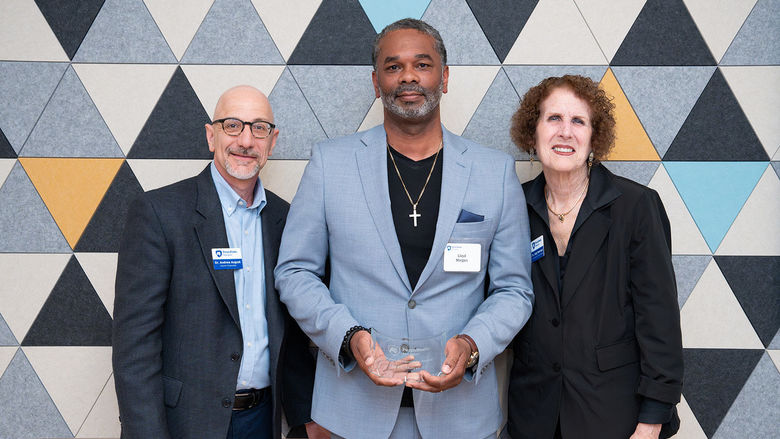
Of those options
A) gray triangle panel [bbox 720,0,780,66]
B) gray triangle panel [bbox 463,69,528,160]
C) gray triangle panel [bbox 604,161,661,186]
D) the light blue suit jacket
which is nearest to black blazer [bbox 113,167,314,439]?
the light blue suit jacket

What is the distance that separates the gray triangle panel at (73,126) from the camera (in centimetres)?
259

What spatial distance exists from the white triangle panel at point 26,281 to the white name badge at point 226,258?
1194 mm

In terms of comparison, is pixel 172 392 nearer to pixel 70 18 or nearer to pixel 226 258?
pixel 226 258

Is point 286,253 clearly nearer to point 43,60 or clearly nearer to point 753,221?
point 43,60

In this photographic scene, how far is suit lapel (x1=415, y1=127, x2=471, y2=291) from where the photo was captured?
181 cm

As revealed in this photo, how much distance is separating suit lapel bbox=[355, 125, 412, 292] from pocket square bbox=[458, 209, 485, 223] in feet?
0.81

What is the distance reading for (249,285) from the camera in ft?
6.51

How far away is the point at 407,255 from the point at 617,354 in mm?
854

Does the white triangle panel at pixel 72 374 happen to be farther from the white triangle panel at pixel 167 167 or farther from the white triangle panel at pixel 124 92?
the white triangle panel at pixel 124 92

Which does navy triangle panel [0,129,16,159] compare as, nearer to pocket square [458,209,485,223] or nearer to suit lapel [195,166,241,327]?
suit lapel [195,166,241,327]

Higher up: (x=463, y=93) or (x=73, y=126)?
(x=463, y=93)

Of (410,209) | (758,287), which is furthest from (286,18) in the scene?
(758,287)

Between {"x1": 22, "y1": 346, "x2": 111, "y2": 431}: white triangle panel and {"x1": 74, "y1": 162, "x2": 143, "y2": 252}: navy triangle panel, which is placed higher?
{"x1": 74, "y1": 162, "x2": 143, "y2": 252}: navy triangle panel

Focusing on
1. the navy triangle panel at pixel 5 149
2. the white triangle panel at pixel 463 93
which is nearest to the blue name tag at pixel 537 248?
the white triangle panel at pixel 463 93
